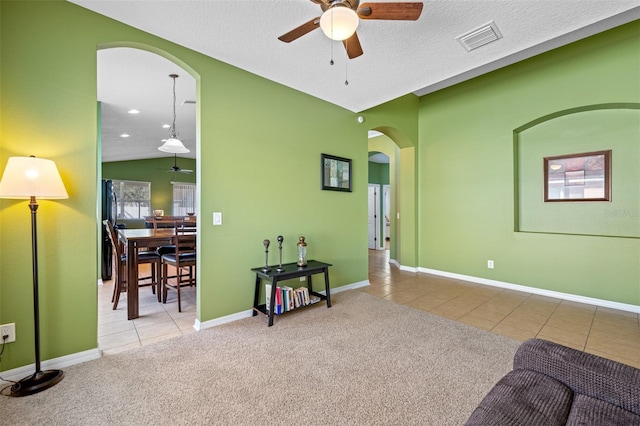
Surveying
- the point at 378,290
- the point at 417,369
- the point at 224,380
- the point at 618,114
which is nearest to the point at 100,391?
the point at 224,380

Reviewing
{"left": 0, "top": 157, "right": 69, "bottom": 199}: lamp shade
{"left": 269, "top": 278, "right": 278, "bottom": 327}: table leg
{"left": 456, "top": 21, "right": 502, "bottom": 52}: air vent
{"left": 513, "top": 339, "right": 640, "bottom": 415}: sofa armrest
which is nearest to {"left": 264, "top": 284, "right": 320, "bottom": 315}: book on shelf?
{"left": 269, "top": 278, "right": 278, "bottom": 327}: table leg

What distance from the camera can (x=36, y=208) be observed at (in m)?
1.83

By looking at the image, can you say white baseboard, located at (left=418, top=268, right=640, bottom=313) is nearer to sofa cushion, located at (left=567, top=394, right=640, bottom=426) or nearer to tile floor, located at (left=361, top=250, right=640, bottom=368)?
tile floor, located at (left=361, top=250, right=640, bottom=368)

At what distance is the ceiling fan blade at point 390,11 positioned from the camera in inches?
67.2

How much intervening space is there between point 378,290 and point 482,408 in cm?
308

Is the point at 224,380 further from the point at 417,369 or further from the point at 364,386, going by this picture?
the point at 417,369

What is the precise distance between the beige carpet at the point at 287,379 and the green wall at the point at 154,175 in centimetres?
789

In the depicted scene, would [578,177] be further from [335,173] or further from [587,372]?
[587,372]

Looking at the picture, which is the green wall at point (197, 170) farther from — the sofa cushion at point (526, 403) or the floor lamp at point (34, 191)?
the sofa cushion at point (526, 403)

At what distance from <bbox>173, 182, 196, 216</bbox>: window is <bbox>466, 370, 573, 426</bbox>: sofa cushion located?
33.1ft

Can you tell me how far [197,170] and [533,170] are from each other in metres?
4.50

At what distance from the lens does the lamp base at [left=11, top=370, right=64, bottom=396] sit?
174 cm

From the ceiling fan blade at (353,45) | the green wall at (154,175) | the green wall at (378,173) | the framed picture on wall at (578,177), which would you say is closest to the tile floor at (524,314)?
the framed picture on wall at (578,177)

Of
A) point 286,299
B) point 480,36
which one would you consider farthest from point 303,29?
point 286,299
